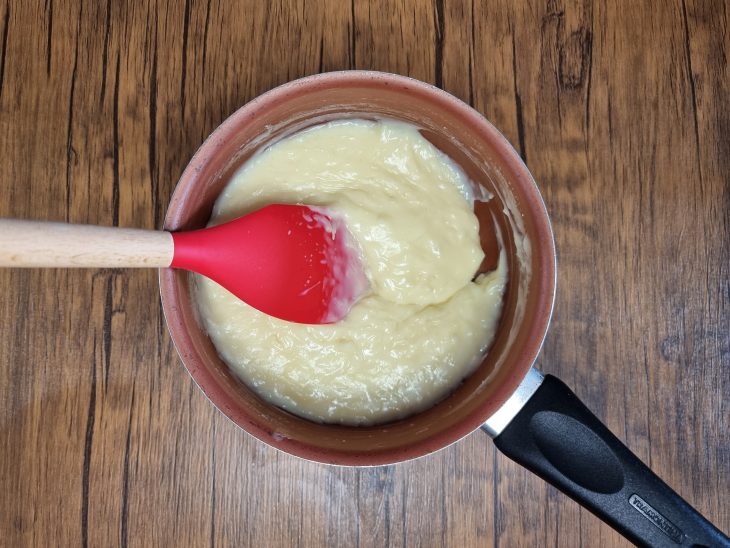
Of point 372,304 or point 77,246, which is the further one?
point 372,304

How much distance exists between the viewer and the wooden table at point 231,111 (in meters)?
1.11

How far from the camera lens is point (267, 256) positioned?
0.94 meters

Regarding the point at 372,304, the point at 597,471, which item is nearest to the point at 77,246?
the point at 372,304

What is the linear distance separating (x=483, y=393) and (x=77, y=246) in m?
0.61

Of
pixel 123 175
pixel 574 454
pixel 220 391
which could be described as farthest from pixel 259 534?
pixel 123 175

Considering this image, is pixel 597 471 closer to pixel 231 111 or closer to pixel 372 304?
pixel 372 304

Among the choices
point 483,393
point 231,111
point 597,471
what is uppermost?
point 231,111

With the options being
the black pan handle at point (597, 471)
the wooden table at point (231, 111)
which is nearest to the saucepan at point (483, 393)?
the black pan handle at point (597, 471)

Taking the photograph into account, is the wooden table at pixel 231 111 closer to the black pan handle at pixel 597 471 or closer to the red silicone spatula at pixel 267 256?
the black pan handle at pixel 597 471

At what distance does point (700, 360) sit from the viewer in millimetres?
1138

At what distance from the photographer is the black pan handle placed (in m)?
0.93

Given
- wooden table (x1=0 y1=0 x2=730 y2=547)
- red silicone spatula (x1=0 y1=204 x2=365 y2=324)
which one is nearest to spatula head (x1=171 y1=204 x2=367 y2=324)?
red silicone spatula (x1=0 y1=204 x2=365 y2=324)

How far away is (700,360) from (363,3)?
923mm

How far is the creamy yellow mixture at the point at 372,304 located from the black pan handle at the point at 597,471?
0.15m
